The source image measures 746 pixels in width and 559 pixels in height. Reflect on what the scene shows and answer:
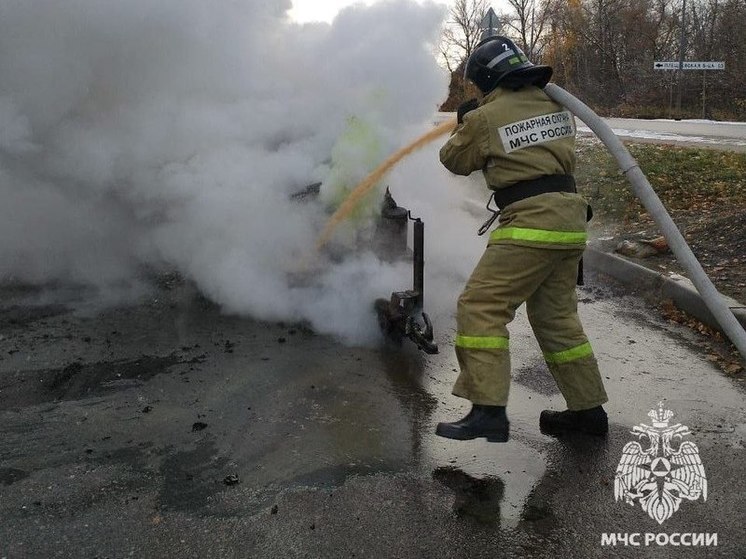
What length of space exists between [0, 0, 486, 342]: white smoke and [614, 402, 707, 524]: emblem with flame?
2.06 metres

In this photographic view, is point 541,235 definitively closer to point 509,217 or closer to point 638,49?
point 509,217

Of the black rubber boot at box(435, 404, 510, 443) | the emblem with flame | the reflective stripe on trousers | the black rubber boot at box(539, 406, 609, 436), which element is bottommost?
the emblem with flame

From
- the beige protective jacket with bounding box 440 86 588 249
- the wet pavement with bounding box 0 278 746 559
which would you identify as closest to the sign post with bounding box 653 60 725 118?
the wet pavement with bounding box 0 278 746 559

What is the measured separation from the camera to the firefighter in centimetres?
299

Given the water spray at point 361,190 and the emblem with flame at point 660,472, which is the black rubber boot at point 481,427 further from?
the water spray at point 361,190

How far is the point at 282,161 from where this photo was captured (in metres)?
5.15

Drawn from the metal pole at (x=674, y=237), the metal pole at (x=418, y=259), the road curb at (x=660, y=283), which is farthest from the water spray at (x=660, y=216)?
the road curb at (x=660, y=283)

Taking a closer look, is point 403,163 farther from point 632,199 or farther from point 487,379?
point 632,199

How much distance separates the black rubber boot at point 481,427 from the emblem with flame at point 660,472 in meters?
0.54

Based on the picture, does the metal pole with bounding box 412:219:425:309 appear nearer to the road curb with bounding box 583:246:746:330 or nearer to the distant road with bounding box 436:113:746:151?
the road curb with bounding box 583:246:746:330

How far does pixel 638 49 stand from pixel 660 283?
1526 inches

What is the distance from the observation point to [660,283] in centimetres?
562

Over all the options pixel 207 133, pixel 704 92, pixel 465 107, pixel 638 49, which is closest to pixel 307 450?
pixel 465 107

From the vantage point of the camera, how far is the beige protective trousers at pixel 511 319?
118 inches
